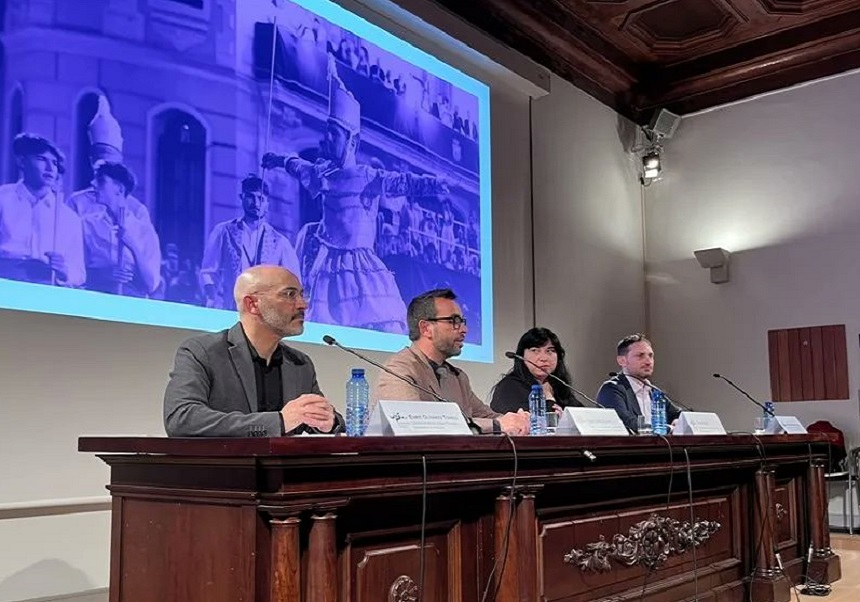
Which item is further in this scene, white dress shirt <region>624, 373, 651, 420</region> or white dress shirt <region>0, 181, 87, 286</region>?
white dress shirt <region>624, 373, 651, 420</region>

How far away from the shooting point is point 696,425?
2896 millimetres

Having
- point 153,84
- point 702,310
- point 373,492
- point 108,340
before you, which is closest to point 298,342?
point 108,340

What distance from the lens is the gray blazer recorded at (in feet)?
5.99

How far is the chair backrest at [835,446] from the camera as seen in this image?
4.92 m

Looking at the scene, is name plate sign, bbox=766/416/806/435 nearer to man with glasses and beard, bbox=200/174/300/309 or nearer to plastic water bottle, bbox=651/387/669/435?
plastic water bottle, bbox=651/387/669/435

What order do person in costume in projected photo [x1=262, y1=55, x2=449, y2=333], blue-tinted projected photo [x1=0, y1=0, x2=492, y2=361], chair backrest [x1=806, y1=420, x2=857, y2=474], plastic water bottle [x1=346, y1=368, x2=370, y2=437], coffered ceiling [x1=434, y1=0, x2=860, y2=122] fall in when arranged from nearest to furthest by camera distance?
plastic water bottle [x1=346, y1=368, x2=370, y2=437] < blue-tinted projected photo [x1=0, y1=0, x2=492, y2=361] < person in costume in projected photo [x1=262, y1=55, x2=449, y2=333] < chair backrest [x1=806, y1=420, x2=857, y2=474] < coffered ceiling [x1=434, y1=0, x2=860, y2=122]

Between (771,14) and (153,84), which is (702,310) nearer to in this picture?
(771,14)

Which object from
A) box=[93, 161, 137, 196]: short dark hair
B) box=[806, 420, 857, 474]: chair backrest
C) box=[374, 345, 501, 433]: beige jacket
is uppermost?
box=[93, 161, 137, 196]: short dark hair

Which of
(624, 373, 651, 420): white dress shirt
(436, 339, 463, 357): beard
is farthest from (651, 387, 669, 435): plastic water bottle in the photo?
(436, 339, 463, 357): beard

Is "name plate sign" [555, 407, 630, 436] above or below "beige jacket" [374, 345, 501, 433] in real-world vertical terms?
below

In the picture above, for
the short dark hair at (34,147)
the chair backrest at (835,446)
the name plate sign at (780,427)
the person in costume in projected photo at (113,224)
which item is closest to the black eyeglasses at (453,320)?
the person in costume in projected photo at (113,224)

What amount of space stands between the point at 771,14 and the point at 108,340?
4.36 meters

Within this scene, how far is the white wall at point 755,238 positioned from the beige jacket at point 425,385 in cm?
306

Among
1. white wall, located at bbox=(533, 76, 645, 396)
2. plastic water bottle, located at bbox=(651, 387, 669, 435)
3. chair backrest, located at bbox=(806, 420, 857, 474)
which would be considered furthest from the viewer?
white wall, located at bbox=(533, 76, 645, 396)
